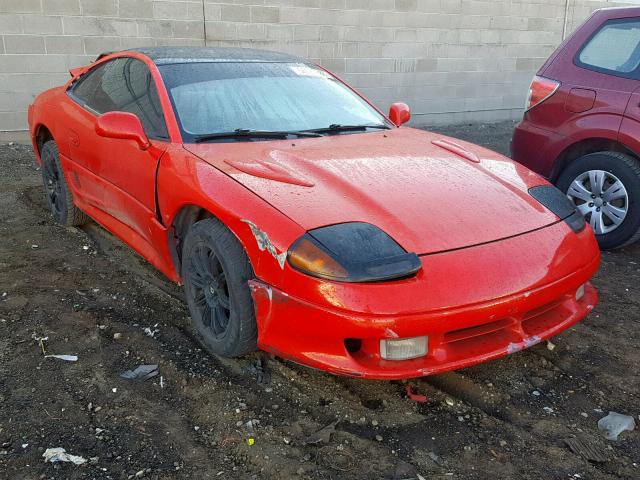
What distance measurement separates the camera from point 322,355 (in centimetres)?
230

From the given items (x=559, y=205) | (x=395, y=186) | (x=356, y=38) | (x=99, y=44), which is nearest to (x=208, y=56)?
(x=395, y=186)

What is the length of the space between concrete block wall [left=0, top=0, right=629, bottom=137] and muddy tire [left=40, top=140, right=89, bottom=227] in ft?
9.83

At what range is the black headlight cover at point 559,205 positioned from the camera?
2.83 m

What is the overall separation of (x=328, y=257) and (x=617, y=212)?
2.90m

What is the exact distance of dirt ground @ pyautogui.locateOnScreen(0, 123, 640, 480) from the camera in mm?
2139

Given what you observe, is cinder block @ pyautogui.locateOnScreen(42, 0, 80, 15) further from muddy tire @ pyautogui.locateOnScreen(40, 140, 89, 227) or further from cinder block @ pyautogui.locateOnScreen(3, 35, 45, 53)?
muddy tire @ pyautogui.locateOnScreen(40, 140, 89, 227)

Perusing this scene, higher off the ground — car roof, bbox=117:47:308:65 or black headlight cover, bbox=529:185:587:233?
car roof, bbox=117:47:308:65

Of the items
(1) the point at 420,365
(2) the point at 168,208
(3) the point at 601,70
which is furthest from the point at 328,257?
(3) the point at 601,70

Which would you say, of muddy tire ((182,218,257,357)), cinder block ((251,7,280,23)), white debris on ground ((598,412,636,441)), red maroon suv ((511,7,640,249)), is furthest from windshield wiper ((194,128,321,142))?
cinder block ((251,7,280,23))

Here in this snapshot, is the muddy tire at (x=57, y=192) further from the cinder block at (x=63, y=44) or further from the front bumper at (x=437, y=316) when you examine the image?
the cinder block at (x=63, y=44)

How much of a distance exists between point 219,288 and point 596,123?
310cm

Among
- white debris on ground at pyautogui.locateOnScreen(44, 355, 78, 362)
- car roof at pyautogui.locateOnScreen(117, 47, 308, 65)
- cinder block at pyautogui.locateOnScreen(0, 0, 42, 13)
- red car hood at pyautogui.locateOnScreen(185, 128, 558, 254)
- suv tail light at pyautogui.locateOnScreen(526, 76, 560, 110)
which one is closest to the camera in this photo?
red car hood at pyautogui.locateOnScreen(185, 128, 558, 254)

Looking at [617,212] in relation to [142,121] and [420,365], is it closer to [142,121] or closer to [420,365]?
[420,365]

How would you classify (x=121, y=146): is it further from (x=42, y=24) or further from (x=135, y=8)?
(x=135, y=8)
